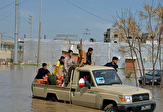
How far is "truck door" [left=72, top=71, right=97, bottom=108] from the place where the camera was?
895 cm

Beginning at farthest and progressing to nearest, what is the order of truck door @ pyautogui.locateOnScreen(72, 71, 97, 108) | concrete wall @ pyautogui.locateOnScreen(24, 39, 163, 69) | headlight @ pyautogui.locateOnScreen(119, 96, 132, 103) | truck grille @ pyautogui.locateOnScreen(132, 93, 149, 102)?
concrete wall @ pyautogui.locateOnScreen(24, 39, 163, 69) → truck door @ pyautogui.locateOnScreen(72, 71, 97, 108) → truck grille @ pyautogui.locateOnScreen(132, 93, 149, 102) → headlight @ pyautogui.locateOnScreen(119, 96, 132, 103)

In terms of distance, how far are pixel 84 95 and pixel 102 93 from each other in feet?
2.86

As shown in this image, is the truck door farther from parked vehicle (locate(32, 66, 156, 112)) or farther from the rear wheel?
the rear wheel

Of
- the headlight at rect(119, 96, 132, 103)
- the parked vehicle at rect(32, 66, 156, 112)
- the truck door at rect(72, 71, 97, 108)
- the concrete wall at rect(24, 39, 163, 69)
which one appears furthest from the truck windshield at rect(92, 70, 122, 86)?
the concrete wall at rect(24, 39, 163, 69)

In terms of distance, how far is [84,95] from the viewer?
30.4ft

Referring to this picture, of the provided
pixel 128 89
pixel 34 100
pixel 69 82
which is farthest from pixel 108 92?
pixel 34 100

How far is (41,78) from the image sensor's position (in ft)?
39.8

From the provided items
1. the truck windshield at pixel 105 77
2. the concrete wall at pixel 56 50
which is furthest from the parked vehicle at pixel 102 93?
the concrete wall at pixel 56 50

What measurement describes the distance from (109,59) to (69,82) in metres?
46.6

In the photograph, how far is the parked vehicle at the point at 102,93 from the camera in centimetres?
812

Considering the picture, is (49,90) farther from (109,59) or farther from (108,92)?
→ (109,59)

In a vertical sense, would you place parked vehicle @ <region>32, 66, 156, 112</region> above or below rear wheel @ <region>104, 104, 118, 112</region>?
above

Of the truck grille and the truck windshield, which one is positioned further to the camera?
the truck windshield

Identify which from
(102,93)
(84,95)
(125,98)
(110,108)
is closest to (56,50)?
(84,95)
